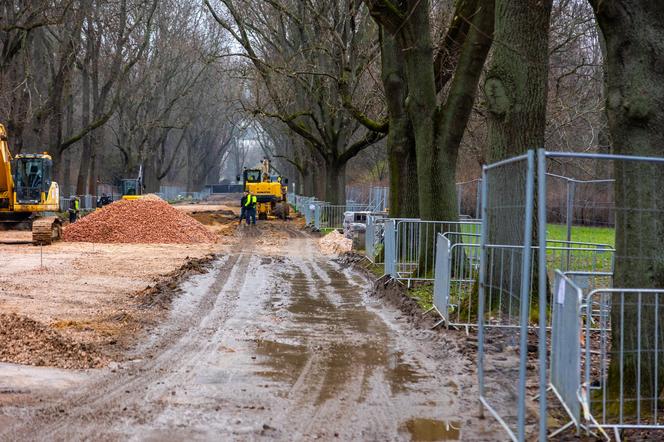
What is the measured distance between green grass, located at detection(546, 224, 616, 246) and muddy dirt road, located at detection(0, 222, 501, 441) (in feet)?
10.9

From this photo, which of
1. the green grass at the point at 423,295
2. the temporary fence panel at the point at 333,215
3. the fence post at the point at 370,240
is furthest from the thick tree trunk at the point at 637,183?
the temporary fence panel at the point at 333,215

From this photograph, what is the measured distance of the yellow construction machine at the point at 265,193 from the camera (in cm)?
4897

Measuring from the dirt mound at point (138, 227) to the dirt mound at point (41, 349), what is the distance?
762 inches

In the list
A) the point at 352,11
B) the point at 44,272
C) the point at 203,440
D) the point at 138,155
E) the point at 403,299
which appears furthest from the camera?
the point at 138,155

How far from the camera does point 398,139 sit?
1944 cm

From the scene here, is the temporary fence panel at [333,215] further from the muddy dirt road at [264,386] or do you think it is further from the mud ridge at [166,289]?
the muddy dirt road at [264,386]

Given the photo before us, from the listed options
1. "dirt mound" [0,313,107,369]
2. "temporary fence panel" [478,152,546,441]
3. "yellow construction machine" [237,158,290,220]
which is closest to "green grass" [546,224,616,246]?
"temporary fence panel" [478,152,546,441]

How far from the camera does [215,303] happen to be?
14453mm

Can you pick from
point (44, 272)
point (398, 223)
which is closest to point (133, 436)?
point (398, 223)

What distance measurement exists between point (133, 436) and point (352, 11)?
65.4 feet

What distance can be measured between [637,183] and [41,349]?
6519mm

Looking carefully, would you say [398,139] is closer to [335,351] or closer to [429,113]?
[429,113]

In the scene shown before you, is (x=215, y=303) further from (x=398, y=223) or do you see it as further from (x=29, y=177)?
(x=29, y=177)

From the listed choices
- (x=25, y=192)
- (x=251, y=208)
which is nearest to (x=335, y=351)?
(x=25, y=192)
